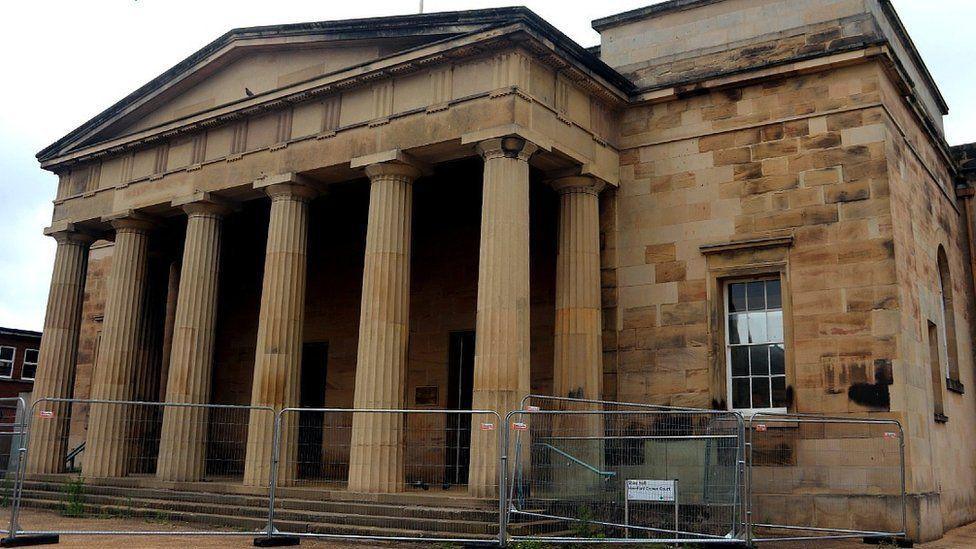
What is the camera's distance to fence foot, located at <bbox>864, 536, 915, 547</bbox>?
1261 cm

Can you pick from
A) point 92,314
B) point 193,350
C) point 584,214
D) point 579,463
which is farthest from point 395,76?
point 92,314

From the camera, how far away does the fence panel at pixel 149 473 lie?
14.1 metres

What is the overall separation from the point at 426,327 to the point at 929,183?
1111 centimetres

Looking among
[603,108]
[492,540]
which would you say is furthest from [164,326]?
[492,540]

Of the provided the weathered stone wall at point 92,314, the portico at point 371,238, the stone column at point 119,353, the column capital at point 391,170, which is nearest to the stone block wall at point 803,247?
the portico at point 371,238

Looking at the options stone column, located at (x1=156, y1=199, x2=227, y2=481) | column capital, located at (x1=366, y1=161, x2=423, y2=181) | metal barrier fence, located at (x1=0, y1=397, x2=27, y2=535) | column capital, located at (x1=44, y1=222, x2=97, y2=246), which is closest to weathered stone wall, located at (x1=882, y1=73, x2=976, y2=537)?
column capital, located at (x1=366, y1=161, x2=423, y2=181)

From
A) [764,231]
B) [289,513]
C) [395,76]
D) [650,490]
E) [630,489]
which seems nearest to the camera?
[650,490]

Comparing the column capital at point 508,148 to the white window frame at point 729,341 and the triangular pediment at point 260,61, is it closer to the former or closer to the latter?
the triangular pediment at point 260,61

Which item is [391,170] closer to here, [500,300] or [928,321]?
[500,300]

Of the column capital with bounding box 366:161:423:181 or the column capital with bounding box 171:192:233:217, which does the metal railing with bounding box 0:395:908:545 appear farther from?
the column capital with bounding box 366:161:423:181

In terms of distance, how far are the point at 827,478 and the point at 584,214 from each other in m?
6.10

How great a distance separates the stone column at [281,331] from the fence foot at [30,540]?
4613 mm

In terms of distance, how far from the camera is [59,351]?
810 inches

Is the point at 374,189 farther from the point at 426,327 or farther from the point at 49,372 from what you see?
the point at 49,372
